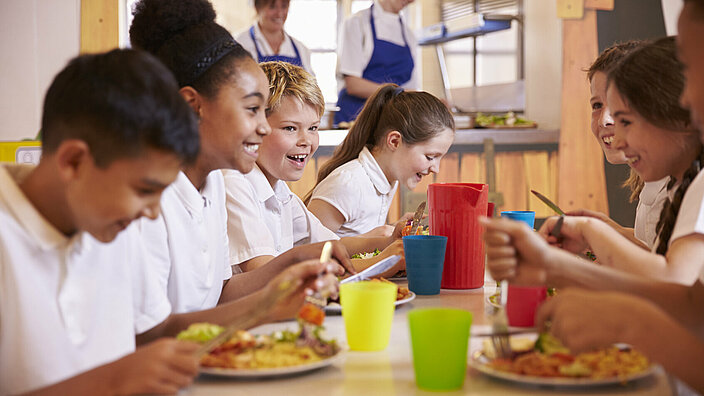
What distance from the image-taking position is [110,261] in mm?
1135

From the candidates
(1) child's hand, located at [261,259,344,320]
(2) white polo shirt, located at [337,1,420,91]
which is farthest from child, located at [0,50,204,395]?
(2) white polo shirt, located at [337,1,420,91]

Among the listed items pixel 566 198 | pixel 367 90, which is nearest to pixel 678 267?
pixel 566 198

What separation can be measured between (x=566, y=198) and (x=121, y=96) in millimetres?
3650

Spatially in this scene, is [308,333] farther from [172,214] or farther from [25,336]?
[172,214]

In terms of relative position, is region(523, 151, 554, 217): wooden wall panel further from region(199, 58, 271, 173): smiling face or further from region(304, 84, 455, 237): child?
region(199, 58, 271, 173): smiling face

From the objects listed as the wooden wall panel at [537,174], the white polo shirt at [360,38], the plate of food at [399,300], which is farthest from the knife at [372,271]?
the white polo shirt at [360,38]

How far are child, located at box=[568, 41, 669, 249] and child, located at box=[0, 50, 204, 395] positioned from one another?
1218 mm

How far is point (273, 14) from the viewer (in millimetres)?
4301

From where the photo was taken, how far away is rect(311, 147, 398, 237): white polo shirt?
8.43 feet

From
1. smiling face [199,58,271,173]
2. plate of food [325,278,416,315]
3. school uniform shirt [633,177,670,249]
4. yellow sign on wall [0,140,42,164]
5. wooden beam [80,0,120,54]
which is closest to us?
plate of food [325,278,416,315]

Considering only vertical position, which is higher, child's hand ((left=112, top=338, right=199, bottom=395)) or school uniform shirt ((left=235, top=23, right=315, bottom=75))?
school uniform shirt ((left=235, top=23, right=315, bottom=75))

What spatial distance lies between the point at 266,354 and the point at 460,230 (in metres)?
0.77

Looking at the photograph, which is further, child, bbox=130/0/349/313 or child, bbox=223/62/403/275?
child, bbox=223/62/403/275

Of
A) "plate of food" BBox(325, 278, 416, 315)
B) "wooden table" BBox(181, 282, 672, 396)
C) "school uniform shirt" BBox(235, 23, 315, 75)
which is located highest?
"school uniform shirt" BBox(235, 23, 315, 75)
